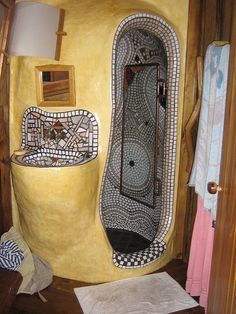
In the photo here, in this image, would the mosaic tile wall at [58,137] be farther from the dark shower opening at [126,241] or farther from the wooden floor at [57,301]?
the dark shower opening at [126,241]

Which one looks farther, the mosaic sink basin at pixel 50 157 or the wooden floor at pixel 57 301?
the mosaic sink basin at pixel 50 157

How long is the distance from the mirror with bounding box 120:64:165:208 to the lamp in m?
1.02

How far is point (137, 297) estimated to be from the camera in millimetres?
2170

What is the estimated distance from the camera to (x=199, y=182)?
1.94 meters

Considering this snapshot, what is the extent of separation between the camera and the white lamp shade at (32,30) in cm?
210

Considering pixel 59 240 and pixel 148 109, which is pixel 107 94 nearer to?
pixel 148 109

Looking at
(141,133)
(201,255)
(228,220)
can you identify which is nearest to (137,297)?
(201,255)

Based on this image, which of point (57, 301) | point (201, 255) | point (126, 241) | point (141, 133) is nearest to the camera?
point (201, 255)

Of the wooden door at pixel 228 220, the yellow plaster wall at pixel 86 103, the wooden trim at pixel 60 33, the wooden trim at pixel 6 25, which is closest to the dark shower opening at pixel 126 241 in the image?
the yellow plaster wall at pixel 86 103

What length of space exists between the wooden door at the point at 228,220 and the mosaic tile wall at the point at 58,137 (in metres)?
1.14

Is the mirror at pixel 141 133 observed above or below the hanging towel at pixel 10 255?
above

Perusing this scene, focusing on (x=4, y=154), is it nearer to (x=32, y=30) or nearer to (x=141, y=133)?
(x=32, y=30)

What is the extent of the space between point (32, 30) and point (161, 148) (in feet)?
5.14

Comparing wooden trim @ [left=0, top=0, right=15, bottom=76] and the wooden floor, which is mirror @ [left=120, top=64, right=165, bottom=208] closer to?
the wooden floor
